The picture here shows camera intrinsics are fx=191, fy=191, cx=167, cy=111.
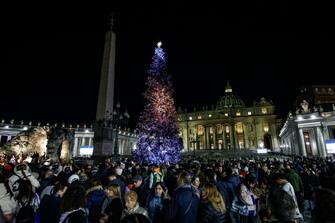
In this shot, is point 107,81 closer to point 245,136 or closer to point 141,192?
point 141,192

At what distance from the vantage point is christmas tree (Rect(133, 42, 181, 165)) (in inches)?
719

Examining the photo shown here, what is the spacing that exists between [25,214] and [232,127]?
289 ft

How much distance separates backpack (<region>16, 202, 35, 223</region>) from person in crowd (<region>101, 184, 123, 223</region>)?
125cm

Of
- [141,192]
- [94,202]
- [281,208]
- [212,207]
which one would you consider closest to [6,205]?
Result: [94,202]

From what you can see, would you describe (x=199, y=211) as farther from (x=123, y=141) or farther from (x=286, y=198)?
(x=123, y=141)

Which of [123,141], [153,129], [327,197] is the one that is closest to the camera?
[327,197]

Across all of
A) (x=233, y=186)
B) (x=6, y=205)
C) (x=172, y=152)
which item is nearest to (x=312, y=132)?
(x=172, y=152)

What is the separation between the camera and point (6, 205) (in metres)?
3.72

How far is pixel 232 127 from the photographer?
8538cm

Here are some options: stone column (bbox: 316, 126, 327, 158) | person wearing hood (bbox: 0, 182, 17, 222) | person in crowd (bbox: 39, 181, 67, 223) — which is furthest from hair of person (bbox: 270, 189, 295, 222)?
stone column (bbox: 316, 126, 327, 158)

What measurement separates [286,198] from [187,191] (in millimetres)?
1730

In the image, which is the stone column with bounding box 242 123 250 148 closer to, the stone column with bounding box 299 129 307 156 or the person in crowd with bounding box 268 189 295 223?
the stone column with bounding box 299 129 307 156

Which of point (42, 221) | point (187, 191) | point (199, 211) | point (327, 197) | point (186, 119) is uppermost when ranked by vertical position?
point (186, 119)

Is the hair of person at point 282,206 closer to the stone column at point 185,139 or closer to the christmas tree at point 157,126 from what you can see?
the christmas tree at point 157,126
